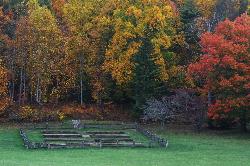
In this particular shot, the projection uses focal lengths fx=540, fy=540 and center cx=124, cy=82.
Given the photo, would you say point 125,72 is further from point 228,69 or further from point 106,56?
point 228,69

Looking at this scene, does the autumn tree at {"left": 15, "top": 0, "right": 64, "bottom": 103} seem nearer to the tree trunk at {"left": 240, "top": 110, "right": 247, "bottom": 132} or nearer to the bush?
the bush

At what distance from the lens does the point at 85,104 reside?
7069cm

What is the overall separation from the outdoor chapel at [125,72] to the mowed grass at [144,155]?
83 cm

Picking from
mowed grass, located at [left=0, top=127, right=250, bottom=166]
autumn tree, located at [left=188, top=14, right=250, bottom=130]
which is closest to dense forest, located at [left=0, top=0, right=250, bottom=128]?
autumn tree, located at [left=188, top=14, right=250, bottom=130]

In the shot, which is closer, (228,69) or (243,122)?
(228,69)

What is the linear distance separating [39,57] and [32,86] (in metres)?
4.11

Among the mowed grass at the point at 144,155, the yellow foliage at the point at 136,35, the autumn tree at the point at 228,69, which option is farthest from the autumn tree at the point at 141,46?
the mowed grass at the point at 144,155

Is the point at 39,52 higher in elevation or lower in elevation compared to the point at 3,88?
higher

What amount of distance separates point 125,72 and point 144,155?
82.1 ft

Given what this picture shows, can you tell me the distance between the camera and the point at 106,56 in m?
68.3

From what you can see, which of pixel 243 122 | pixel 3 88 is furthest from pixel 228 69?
pixel 3 88

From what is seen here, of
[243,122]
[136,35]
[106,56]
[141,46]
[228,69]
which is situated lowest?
[243,122]

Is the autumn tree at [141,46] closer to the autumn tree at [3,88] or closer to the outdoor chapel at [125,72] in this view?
the outdoor chapel at [125,72]

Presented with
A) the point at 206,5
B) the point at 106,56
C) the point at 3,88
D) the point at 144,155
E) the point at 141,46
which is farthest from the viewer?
the point at 206,5
